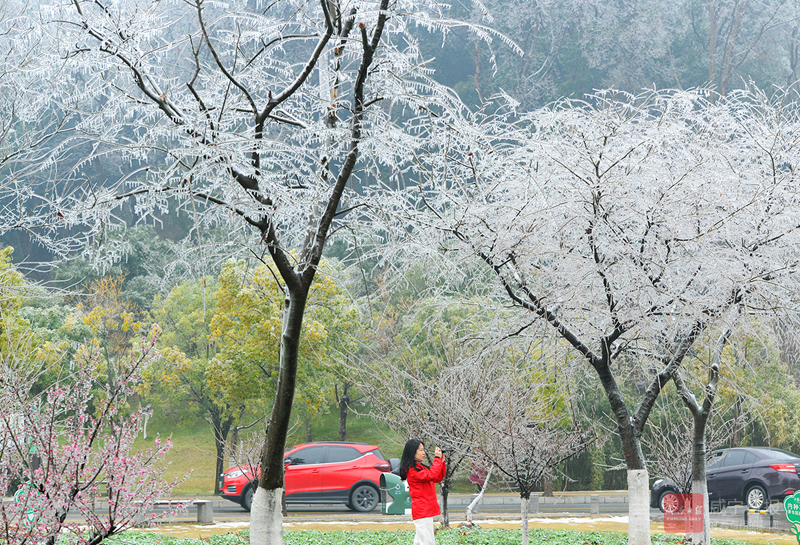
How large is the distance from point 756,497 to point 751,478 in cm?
43

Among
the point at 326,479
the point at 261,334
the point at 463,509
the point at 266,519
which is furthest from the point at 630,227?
the point at 463,509

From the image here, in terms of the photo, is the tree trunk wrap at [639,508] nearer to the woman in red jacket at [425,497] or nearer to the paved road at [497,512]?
the woman in red jacket at [425,497]

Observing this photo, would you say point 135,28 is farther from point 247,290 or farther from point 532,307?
point 247,290

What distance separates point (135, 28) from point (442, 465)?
4.63 m

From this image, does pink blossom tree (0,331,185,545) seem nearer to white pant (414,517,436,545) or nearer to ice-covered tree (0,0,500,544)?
ice-covered tree (0,0,500,544)

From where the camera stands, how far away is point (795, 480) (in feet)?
48.2

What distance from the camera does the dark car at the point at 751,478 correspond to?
14750 millimetres

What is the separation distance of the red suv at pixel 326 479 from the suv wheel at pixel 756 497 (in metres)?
8.13

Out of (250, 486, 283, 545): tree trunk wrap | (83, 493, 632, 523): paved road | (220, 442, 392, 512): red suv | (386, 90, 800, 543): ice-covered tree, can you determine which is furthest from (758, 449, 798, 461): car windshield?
(250, 486, 283, 545): tree trunk wrap

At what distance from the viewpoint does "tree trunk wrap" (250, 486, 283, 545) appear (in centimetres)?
528

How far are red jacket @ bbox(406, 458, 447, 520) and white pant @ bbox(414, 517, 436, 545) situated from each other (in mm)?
48

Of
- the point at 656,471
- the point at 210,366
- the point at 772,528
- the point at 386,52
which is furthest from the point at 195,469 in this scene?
the point at 386,52

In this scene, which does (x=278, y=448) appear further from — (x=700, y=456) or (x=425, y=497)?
(x=700, y=456)

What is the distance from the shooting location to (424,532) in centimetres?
663
